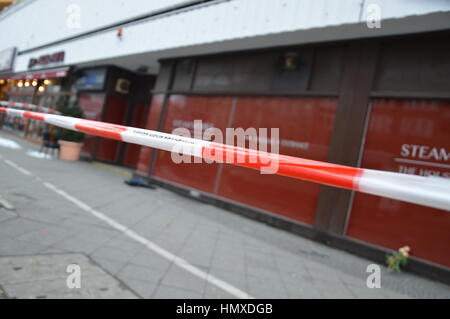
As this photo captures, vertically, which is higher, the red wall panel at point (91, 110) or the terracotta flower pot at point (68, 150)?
the red wall panel at point (91, 110)

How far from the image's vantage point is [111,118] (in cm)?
1203

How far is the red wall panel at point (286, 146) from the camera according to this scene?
577 centimetres

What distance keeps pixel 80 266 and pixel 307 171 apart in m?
2.50

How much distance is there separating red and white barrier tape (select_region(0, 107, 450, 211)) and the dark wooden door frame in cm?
438

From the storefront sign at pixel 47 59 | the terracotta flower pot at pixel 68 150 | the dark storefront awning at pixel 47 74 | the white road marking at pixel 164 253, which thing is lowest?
the white road marking at pixel 164 253

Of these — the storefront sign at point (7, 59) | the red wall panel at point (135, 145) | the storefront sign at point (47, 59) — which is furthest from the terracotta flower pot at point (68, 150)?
the storefront sign at point (7, 59)

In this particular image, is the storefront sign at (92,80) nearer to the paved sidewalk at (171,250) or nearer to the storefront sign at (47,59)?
the storefront sign at (47,59)

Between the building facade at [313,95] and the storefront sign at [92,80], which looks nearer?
the building facade at [313,95]

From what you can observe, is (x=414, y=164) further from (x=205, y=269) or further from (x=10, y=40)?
(x=10, y=40)

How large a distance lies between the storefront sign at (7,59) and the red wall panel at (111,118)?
10.4 meters

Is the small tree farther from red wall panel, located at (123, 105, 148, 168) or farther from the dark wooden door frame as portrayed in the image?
the dark wooden door frame

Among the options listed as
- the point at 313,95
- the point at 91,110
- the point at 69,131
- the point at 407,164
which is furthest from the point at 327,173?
the point at 91,110

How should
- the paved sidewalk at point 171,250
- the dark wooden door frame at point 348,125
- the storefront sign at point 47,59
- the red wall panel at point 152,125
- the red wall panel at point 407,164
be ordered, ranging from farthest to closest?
the storefront sign at point 47,59, the red wall panel at point 152,125, the dark wooden door frame at point 348,125, the red wall panel at point 407,164, the paved sidewalk at point 171,250
